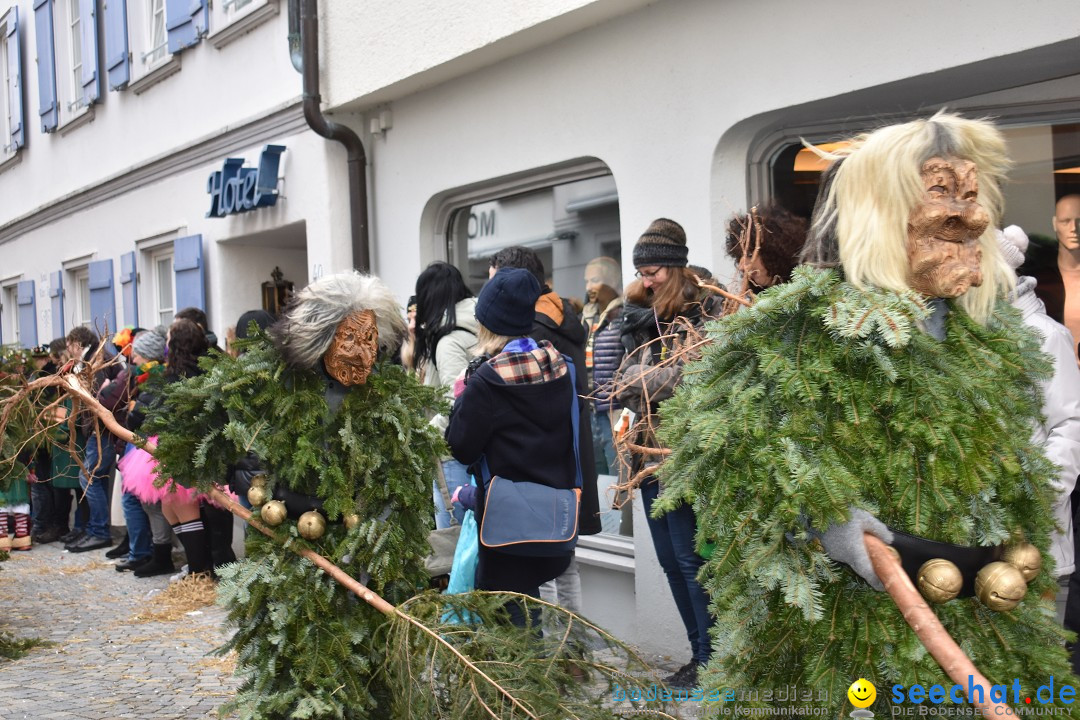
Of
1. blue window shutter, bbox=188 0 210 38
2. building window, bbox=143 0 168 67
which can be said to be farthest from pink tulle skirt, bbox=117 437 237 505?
building window, bbox=143 0 168 67

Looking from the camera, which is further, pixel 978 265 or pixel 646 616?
pixel 646 616

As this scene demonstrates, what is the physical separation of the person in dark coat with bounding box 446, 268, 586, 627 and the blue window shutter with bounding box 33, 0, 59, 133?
12000mm

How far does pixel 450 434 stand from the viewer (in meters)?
4.16

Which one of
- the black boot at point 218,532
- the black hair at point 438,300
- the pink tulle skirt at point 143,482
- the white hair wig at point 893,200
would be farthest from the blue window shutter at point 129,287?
the white hair wig at point 893,200

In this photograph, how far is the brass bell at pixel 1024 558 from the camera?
2.25 meters

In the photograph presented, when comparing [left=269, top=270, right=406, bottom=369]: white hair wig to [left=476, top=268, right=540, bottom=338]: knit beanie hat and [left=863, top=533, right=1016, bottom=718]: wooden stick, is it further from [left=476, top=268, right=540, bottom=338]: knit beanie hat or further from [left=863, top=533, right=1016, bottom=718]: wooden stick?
[left=863, top=533, right=1016, bottom=718]: wooden stick

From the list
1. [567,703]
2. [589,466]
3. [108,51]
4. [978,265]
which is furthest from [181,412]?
[108,51]

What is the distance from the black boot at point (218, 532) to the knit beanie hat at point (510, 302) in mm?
4531

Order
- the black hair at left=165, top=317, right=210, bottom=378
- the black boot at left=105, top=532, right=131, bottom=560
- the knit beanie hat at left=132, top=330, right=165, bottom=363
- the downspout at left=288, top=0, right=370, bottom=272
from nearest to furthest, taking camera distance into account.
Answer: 1. the black hair at left=165, top=317, right=210, bottom=378
2. the downspout at left=288, top=0, right=370, bottom=272
3. the knit beanie hat at left=132, top=330, right=165, bottom=363
4. the black boot at left=105, top=532, right=131, bottom=560

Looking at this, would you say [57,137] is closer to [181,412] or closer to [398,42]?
[398,42]

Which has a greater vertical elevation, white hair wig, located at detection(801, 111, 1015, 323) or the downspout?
the downspout

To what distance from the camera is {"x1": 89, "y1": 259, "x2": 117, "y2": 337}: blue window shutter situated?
12742 mm

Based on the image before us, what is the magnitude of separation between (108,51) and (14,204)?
4.74m

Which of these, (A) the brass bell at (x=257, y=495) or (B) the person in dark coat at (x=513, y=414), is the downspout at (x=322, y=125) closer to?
(B) the person in dark coat at (x=513, y=414)
